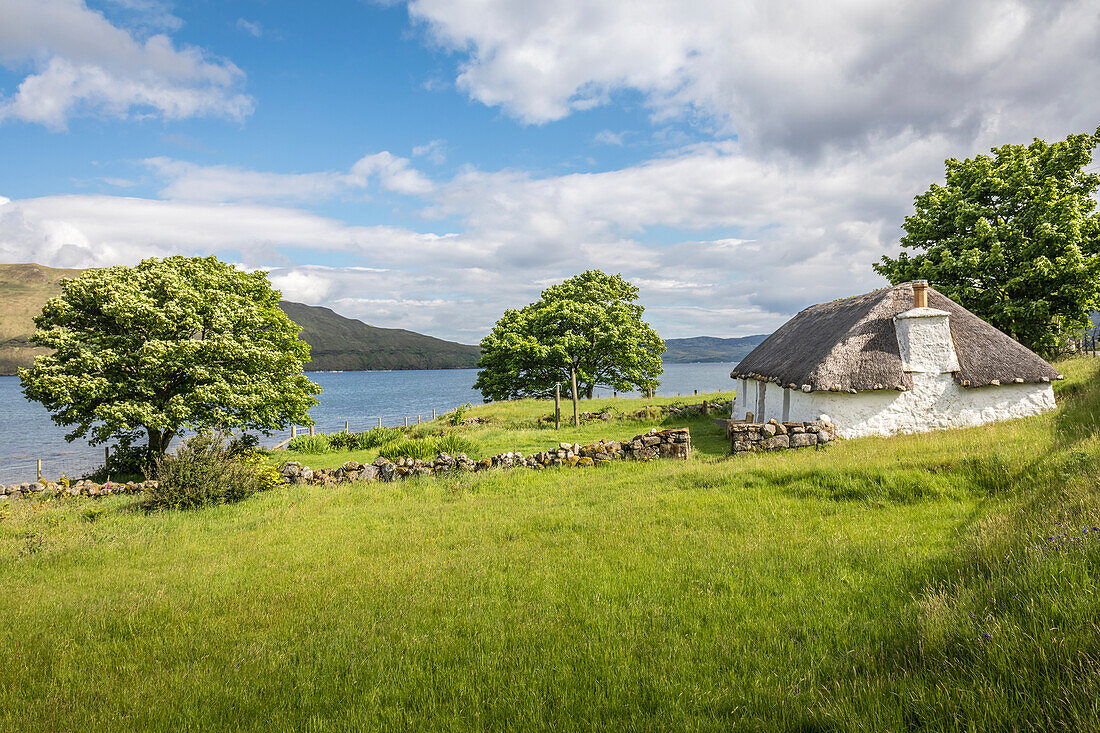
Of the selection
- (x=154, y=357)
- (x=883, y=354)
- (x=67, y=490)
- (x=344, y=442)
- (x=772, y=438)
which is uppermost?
(x=154, y=357)

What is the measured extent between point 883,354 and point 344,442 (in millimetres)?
25865

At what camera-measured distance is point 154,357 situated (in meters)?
17.1

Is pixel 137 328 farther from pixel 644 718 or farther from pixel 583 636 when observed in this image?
pixel 644 718

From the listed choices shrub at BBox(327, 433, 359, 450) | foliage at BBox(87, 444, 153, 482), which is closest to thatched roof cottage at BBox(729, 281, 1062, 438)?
shrub at BBox(327, 433, 359, 450)

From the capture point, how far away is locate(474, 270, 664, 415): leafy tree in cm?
3191

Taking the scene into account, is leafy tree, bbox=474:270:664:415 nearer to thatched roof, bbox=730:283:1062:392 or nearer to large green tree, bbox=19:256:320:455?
thatched roof, bbox=730:283:1062:392

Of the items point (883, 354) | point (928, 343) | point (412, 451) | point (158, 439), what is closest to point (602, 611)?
point (412, 451)

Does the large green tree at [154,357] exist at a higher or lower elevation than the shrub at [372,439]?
higher

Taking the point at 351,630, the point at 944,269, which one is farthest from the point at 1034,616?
the point at 944,269

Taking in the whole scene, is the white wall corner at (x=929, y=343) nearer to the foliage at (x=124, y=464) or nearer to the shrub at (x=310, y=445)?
the shrub at (x=310, y=445)

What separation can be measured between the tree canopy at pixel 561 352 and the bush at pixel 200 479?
18400 millimetres

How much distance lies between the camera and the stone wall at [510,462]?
1578 centimetres

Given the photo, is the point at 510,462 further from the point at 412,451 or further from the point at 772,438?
the point at 772,438

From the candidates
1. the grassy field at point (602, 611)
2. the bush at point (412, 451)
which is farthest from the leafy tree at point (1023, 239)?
the bush at point (412, 451)
